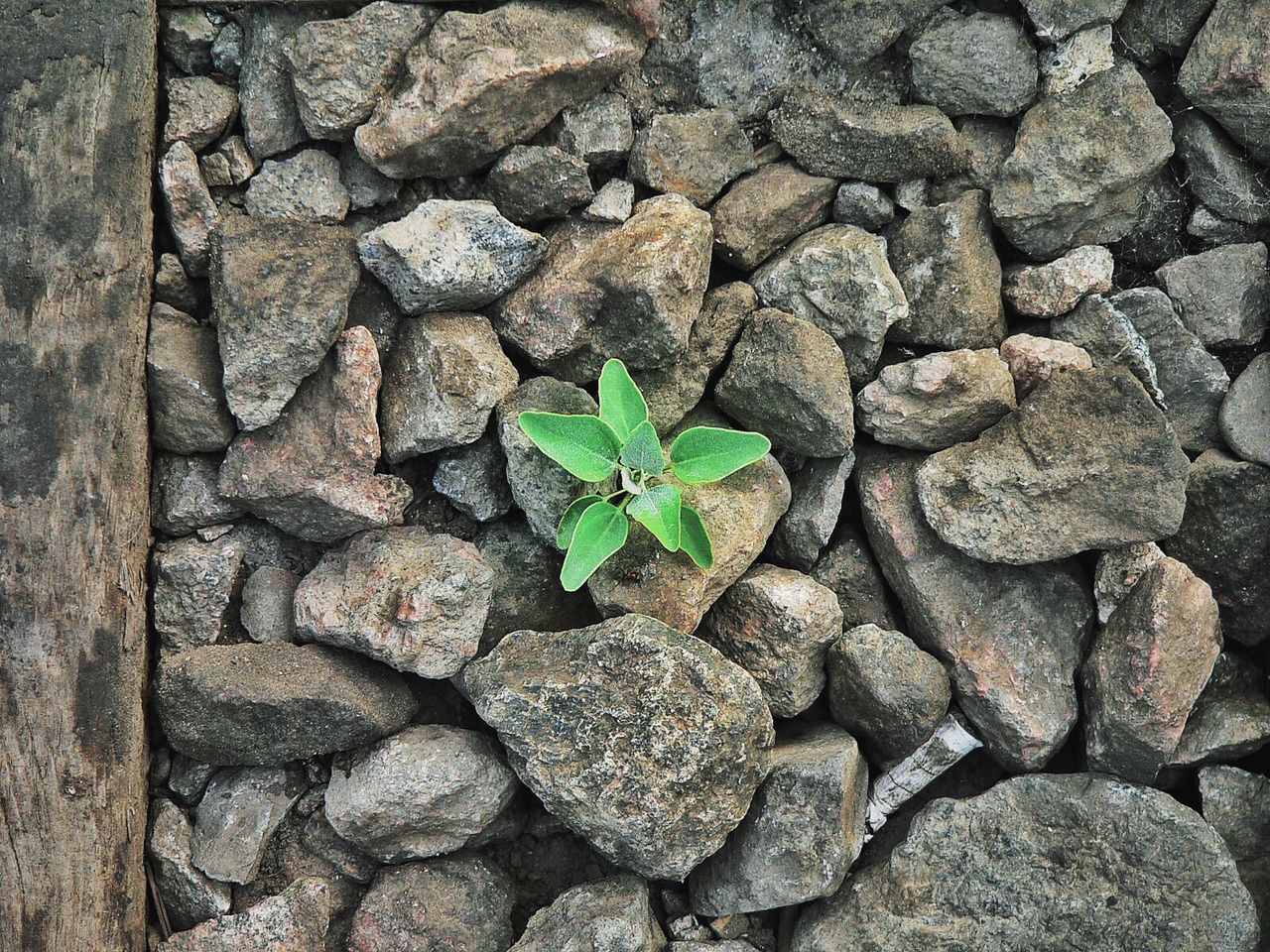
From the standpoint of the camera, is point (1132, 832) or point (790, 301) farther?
point (790, 301)

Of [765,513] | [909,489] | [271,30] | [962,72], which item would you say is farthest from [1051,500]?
[271,30]

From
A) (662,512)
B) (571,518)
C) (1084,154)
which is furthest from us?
(1084,154)

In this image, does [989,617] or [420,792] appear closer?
[420,792]

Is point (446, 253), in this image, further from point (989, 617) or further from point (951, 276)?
point (989, 617)

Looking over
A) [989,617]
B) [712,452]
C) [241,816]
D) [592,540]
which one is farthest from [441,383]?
[989,617]

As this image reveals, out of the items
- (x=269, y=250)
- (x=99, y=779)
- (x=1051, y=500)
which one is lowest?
(x=99, y=779)

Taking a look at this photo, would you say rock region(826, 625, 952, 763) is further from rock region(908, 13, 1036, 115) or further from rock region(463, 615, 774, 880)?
rock region(908, 13, 1036, 115)

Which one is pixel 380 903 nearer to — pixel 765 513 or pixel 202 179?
pixel 765 513
